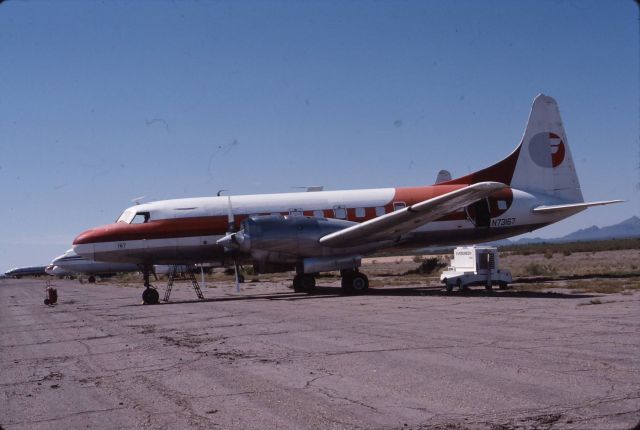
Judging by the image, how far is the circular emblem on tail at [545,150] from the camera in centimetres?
2756

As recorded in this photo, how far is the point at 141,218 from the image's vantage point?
79.9ft

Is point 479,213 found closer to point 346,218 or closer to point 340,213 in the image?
point 346,218

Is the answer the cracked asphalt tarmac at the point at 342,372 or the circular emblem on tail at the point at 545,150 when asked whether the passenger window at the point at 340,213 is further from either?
the cracked asphalt tarmac at the point at 342,372

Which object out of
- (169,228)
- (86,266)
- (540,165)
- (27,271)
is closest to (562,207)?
(540,165)

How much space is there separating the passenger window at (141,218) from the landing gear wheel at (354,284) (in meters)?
7.87

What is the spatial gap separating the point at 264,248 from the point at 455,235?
8.20 meters

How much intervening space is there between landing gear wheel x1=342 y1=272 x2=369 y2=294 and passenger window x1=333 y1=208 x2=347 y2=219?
8.38ft

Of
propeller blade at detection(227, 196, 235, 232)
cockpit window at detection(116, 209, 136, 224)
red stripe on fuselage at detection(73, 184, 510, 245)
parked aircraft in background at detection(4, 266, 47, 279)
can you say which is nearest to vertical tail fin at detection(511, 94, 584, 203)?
red stripe on fuselage at detection(73, 184, 510, 245)

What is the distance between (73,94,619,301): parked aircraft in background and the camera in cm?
2227

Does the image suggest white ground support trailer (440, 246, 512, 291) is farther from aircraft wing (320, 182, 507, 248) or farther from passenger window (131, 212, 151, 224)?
passenger window (131, 212, 151, 224)

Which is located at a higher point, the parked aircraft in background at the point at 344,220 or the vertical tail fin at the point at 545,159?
the vertical tail fin at the point at 545,159

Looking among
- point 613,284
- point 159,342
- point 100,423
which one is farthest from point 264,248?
point 100,423

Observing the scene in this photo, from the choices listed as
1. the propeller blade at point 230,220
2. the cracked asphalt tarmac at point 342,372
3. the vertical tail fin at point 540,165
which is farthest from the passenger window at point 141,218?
the vertical tail fin at point 540,165

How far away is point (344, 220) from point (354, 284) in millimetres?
2672
